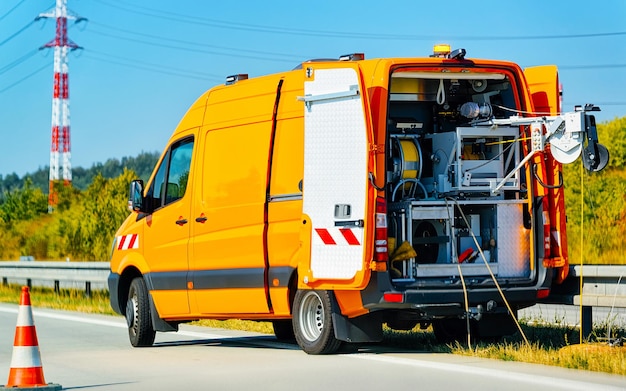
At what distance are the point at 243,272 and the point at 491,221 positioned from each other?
7.89 ft

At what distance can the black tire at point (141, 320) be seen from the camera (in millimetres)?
13461

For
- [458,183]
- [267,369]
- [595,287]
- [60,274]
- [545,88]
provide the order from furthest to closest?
[60,274] < [545,88] < [458,183] < [595,287] < [267,369]

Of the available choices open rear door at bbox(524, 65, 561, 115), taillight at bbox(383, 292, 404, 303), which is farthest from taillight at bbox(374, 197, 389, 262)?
open rear door at bbox(524, 65, 561, 115)

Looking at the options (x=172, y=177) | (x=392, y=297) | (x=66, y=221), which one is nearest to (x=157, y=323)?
(x=172, y=177)

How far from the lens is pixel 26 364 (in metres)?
9.43

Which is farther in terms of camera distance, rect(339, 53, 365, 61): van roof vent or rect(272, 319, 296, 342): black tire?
rect(272, 319, 296, 342): black tire

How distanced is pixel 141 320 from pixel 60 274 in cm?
1205

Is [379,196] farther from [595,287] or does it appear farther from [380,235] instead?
[595,287]

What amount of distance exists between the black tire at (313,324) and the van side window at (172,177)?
7.33 feet

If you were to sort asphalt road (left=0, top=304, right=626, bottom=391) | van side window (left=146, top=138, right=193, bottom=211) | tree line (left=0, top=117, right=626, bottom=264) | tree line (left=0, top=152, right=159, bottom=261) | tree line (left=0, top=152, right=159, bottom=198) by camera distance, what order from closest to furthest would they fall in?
asphalt road (left=0, top=304, right=626, bottom=391) → van side window (left=146, top=138, right=193, bottom=211) → tree line (left=0, top=117, right=626, bottom=264) → tree line (left=0, top=152, right=159, bottom=261) → tree line (left=0, top=152, right=159, bottom=198)

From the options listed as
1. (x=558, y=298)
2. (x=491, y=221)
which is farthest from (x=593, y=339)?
(x=491, y=221)

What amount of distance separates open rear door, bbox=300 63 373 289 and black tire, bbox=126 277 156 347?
9.87 feet

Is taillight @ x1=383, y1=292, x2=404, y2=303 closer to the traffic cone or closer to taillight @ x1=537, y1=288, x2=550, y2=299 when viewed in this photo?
taillight @ x1=537, y1=288, x2=550, y2=299

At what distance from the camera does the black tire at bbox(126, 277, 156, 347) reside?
13461 millimetres
